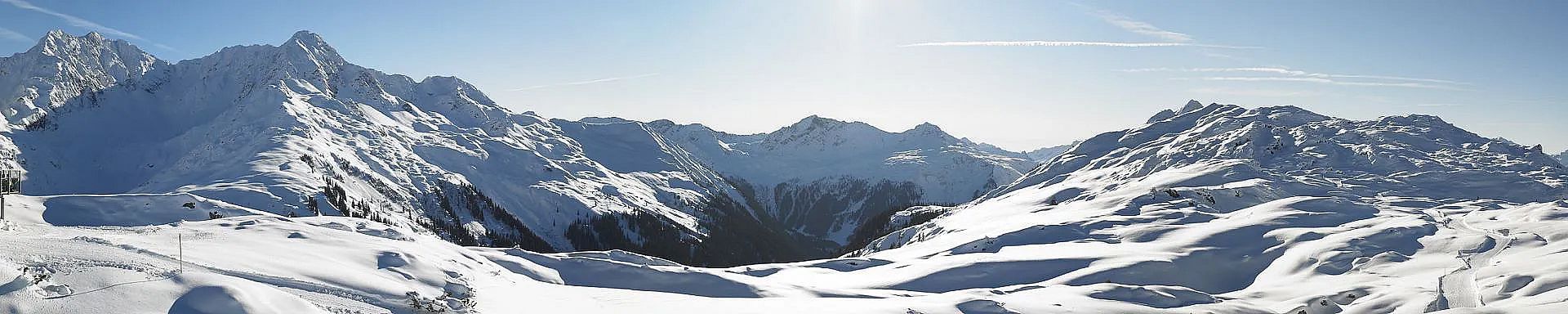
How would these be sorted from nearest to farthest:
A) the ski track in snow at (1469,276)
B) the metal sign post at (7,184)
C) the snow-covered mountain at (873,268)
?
the snow-covered mountain at (873,268), the metal sign post at (7,184), the ski track in snow at (1469,276)

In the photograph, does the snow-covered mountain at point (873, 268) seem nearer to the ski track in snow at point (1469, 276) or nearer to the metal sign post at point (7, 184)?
the ski track in snow at point (1469, 276)

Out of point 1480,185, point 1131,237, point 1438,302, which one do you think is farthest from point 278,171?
point 1480,185

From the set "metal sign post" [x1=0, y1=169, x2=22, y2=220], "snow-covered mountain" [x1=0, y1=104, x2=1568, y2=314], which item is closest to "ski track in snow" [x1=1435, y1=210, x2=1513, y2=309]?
"snow-covered mountain" [x1=0, y1=104, x2=1568, y2=314]

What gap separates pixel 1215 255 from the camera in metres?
73.2

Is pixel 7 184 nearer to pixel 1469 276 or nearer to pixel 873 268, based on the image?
pixel 873 268

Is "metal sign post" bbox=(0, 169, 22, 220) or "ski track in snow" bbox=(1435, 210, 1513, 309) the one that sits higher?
"metal sign post" bbox=(0, 169, 22, 220)

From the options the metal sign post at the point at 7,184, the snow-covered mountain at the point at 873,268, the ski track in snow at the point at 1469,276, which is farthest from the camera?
the ski track in snow at the point at 1469,276

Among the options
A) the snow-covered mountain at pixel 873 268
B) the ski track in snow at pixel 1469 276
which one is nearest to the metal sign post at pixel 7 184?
the snow-covered mountain at pixel 873 268

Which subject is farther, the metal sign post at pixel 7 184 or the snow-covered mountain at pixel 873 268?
the metal sign post at pixel 7 184

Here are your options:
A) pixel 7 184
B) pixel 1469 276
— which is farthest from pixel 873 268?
pixel 7 184

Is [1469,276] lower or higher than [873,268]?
higher

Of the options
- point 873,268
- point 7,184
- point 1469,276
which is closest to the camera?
point 7,184

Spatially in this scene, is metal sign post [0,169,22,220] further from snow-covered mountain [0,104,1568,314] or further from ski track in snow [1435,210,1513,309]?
ski track in snow [1435,210,1513,309]

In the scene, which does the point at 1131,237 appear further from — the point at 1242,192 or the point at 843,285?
the point at 1242,192
